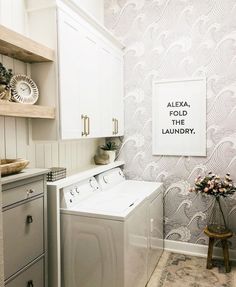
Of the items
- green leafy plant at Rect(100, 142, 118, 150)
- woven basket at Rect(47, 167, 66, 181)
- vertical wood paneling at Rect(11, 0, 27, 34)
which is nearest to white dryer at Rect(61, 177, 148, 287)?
woven basket at Rect(47, 167, 66, 181)

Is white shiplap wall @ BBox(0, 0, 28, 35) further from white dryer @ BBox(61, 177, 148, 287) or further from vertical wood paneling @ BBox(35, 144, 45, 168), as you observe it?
white dryer @ BBox(61, 177, 148, 287)

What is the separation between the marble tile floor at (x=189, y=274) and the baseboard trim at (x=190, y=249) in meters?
0.08

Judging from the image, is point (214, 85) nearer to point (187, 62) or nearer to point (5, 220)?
point (187, 62)

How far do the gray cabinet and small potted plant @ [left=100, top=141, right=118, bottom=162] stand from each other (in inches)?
51.3

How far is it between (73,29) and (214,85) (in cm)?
158

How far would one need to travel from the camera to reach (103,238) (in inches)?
78.2

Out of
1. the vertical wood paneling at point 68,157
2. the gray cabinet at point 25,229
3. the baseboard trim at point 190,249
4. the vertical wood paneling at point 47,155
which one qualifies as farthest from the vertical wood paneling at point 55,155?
the baseboard trim at point 190,249

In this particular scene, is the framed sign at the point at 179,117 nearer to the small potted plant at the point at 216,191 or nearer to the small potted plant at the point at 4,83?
the small potted plant at the point at 216,191

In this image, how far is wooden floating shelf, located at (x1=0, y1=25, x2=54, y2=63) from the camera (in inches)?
63.8

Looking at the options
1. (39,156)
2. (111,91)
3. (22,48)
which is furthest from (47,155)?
(111,91)

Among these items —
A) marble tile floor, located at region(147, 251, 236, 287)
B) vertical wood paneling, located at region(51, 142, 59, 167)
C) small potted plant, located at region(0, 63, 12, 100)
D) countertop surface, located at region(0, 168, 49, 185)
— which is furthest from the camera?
marble tile floor, located at region(147, 251, 236, 287)

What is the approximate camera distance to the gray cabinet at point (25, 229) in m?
1.56

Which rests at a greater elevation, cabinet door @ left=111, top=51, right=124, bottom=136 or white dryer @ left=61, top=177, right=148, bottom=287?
cabinet door @ left=111, top=51, right=124, bottom=136

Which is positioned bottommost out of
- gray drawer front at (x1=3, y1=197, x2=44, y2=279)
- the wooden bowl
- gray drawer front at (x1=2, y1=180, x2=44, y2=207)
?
gray drawer front at (x1=3, y1=197, x2=44, y2=279)
